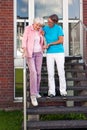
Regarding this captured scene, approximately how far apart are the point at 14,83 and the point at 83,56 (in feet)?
6.62

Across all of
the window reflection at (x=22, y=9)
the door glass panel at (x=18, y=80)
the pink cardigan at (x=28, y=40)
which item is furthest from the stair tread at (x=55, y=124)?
the window reflection at (x=22, y=9)

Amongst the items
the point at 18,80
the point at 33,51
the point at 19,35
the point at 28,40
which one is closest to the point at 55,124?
the point at 33,51

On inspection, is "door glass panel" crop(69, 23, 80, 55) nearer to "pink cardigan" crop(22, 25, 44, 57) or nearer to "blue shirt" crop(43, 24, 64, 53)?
"blue shirt" crop(43, 24, 64, 53)

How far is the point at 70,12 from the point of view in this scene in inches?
437

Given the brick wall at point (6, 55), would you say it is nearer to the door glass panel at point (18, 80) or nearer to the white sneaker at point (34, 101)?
the door glass panel at point (18, 80)

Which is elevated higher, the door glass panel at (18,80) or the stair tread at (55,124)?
the door glass panel at (18,80)

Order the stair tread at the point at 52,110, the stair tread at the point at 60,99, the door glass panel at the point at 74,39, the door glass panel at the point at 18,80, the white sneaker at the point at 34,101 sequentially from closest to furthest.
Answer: the stair tread at the point at 52,110 → the white sneaker at the point at 34,101 → the stair tread at the point at 60,99 → the door glass panel at the point at 18,80 → the door glass panel at the point at 74,39

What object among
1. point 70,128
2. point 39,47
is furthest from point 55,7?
point 70,128

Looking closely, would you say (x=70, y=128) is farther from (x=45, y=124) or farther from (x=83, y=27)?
(x=83, y=27)

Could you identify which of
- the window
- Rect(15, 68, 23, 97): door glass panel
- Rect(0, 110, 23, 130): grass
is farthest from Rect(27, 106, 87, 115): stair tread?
the window

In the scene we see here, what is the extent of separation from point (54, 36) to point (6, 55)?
101 inches

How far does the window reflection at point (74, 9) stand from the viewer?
11.1 m

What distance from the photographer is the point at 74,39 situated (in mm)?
11055

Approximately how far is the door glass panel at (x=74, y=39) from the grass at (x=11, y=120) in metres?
2.34
